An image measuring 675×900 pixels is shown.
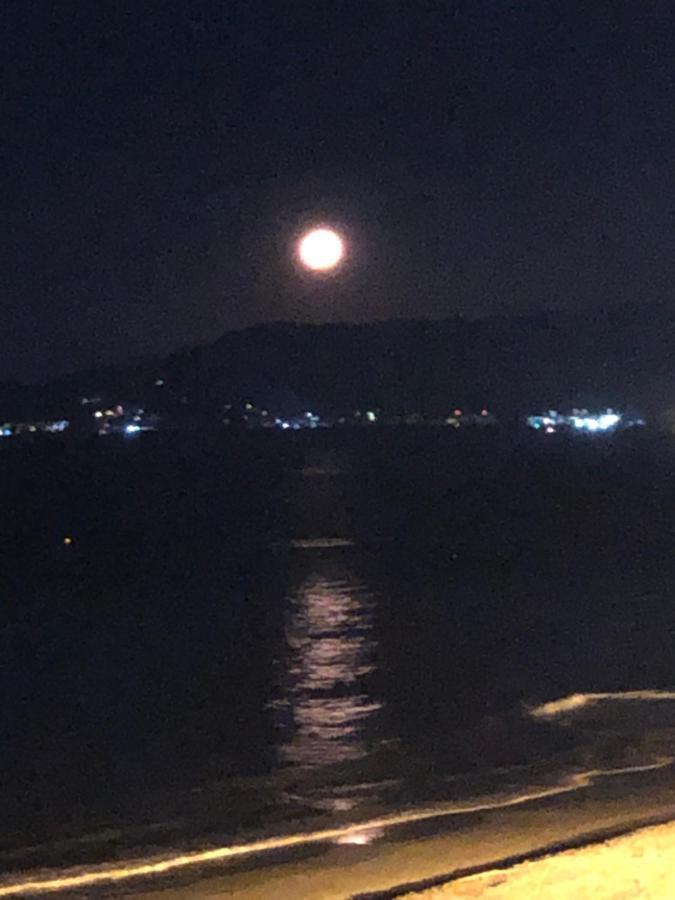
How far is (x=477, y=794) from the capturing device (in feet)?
54.1

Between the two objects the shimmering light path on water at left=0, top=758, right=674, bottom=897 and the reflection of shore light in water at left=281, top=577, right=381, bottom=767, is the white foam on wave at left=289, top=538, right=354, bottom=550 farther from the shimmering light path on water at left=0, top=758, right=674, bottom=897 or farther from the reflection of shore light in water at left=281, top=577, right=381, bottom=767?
the shimmering light path on water at left=0, top=758, right=674, bottom=897

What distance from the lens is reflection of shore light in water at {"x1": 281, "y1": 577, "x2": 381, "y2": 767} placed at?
19.8 m

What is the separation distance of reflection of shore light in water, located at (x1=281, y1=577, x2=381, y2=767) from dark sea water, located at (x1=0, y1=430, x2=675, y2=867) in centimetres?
8

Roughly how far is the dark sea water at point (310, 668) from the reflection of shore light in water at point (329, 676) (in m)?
0.08

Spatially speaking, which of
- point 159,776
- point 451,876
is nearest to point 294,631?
point 159,776

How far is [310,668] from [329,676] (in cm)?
124

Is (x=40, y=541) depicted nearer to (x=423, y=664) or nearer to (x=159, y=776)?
(x=423, y=664)

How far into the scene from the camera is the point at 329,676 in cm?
2611

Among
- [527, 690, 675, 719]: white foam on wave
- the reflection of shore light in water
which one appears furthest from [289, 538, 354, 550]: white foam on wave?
[527, 690, 675, 719]: white foam on wave

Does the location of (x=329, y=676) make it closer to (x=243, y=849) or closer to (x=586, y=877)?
(x=243, y=849)

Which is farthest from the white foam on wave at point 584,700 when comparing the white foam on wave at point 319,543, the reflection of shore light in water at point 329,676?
the white foam on wave at point 319,543

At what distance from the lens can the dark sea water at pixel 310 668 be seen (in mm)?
17406

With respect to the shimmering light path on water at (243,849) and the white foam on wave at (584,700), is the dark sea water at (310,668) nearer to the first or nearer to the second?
the white foam on wave at (584,700)

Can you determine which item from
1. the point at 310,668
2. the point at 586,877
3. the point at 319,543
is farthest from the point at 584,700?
the point at 319,543
